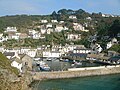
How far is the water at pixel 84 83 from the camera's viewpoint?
61.9ft

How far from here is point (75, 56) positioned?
38.8 metres

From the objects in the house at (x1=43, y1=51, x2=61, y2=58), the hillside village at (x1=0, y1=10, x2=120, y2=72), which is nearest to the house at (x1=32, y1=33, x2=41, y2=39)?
the hillside village at (x1=0, y1=10, x2=120, y2=72)

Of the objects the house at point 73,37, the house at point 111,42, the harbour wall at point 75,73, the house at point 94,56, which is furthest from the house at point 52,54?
the harbour wall at point 75,73

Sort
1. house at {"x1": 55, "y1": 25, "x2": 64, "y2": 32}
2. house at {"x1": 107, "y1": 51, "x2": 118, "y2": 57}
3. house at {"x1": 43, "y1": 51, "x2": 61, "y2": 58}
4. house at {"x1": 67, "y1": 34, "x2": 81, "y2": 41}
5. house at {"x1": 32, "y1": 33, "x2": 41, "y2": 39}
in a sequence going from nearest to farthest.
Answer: house at {"x1": 107, "y1": 51, "x2": 118, "y2": 57} < house at {"x1": 43, "y1": 51, "x2": 61, "y2": 58} < house at {"x1": 32, "y1": 33, "x2": 41, "y2": 39} < house at {"x1": 67, "y1": 34, "x2": 81, "y2": 41} < house at {"x1": 55, "y1": 25, "x2": 64, "y2": 32}

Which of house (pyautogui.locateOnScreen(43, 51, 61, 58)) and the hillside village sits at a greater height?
the hillside village

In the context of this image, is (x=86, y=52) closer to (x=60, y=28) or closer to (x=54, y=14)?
(x=60, y=28)

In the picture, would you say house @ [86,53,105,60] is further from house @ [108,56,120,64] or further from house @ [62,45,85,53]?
house @ [62,45,85,53]

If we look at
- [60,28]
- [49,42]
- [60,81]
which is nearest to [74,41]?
[49,42]

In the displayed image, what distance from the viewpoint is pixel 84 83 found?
20547mm

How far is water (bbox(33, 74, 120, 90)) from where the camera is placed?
742 inches

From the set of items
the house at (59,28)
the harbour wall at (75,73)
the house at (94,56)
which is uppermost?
the house at (59,28)

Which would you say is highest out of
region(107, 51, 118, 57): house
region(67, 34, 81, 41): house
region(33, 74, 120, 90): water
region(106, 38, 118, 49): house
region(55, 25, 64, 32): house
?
region(55, 25, 64, 32): house

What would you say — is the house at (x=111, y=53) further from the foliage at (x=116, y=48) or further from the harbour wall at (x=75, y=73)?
the harbour wall at (x=75, y=73)

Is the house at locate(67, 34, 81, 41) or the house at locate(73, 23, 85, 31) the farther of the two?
the house at locate(73, 23, 85, 31)
